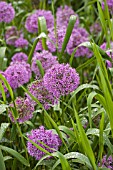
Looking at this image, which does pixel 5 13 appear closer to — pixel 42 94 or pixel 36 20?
pixel 36 20

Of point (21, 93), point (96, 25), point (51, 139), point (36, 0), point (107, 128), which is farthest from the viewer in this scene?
point (36, 0)

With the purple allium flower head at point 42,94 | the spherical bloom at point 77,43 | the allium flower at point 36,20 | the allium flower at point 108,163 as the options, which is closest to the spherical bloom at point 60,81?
the purple allium flower head at point 42,94

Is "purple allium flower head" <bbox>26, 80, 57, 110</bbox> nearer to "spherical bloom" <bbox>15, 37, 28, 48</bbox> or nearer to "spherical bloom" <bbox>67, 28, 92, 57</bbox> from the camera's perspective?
"spherical bloom" <bbox>67, 28, 92, 57</bbox>

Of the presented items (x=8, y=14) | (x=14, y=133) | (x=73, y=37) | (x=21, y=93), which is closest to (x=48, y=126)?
(x=14, y=133)

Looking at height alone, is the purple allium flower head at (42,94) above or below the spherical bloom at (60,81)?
below

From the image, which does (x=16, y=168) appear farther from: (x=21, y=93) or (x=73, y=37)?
(x=73, y=37)

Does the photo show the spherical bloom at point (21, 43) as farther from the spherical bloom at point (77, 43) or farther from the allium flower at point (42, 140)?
the allium flower at point (42, 140)

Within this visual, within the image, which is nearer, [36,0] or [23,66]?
[23,66]

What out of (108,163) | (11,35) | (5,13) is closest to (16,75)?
(108,163)

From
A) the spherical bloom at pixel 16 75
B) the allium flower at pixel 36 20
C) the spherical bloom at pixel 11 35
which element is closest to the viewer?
the spherical bloom at pixel 16 75
